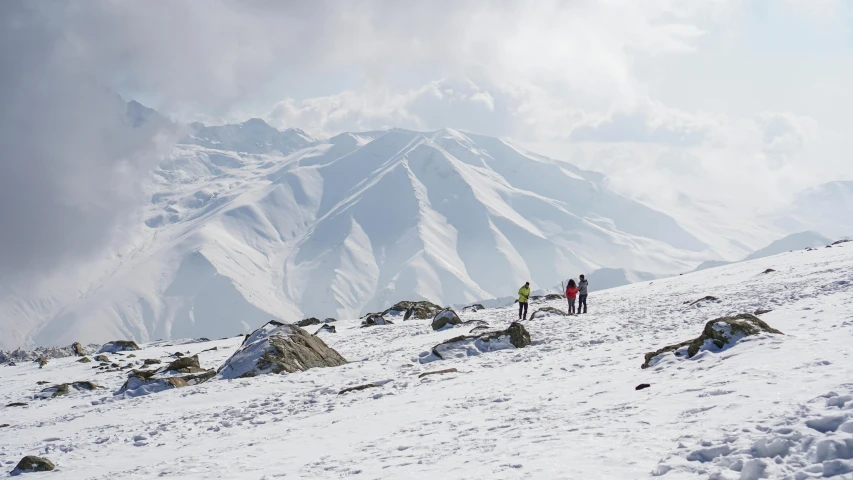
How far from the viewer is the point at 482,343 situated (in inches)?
977

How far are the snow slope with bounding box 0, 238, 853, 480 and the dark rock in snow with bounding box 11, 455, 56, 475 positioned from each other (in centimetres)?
35

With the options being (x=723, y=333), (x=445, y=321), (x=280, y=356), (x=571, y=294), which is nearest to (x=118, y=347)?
(x=445, y=321)

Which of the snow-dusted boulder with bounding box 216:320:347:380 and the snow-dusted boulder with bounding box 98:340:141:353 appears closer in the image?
the snow-dusted boulder with bounding box 216:320:347:380

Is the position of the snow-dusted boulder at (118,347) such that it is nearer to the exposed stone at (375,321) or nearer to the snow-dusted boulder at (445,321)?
the exposed stone at (375,321)

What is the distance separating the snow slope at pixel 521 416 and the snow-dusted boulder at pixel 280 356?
1.27 m

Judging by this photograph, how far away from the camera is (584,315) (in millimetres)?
34031

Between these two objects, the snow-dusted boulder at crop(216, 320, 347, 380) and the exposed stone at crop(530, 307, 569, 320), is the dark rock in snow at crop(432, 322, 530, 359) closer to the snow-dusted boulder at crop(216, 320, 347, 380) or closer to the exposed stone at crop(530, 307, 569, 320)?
the snow-dusted boulder at crop(216, 320, 347, 380)

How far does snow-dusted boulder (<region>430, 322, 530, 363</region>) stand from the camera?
24109 mm

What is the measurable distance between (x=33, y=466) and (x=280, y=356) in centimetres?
1085

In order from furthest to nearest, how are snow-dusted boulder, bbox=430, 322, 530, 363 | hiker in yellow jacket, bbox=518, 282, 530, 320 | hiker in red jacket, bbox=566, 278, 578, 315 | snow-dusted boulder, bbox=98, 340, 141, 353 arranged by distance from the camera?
snow-dusted boulder, bbox=98, 340, 141, 353
hiker in red jacket, bbox=566, 278, 578, 315
hiker in yellow jacket, bbox=518, 282, 530, 320
snow-dusted boulder, bbox=430, 322, 530, 363

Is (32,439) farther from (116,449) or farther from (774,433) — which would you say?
(774,433)

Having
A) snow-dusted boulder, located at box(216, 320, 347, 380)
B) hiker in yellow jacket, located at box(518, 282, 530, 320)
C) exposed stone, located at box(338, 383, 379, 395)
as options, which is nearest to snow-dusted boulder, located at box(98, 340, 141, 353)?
snow-dusted boulder, located at box(216, 320, 347, 380)

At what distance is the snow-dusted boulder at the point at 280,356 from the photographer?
23.8 metres

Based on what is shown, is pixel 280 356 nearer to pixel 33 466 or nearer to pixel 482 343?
pixel 482 343
